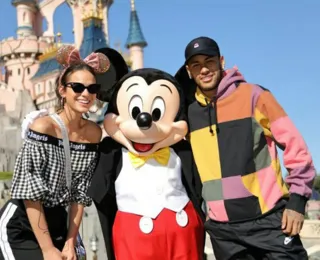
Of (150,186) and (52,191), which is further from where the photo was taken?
(150,186)

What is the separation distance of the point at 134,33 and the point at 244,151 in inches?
963

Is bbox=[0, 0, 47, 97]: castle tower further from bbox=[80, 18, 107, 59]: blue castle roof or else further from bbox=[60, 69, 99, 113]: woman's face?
bbox=[60, 69, 99, 113]: woman's face

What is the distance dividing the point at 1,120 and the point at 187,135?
55.3 feet

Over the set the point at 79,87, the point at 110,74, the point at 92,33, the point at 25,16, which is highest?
the point at 25,16

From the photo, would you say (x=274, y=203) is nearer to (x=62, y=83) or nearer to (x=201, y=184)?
(x=201, y=184)

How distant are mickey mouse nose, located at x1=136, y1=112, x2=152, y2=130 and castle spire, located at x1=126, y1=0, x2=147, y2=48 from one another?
77.1 feet

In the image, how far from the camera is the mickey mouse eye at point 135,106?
10.7 feet

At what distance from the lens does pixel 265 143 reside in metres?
2.98

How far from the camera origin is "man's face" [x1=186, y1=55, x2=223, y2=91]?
122 inches

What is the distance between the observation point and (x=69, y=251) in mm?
2756

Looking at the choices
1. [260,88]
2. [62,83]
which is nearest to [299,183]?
[260,88]

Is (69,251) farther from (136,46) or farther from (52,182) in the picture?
(136,46)

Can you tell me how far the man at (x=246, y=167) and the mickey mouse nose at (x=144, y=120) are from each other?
0.31m

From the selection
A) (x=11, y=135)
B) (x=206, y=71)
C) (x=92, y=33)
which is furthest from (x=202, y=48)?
(x=92, y=33)
